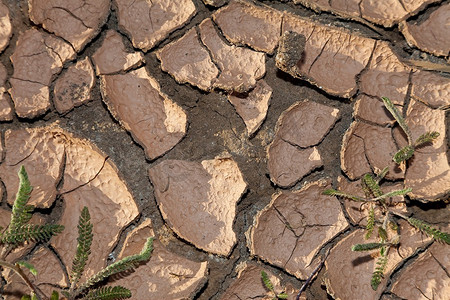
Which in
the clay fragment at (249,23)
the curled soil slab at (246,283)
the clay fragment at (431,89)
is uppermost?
the clay fragment at (249,23)

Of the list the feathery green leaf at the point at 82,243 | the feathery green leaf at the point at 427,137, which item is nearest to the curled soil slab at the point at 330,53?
the feathery green leaf at the point at 427,137

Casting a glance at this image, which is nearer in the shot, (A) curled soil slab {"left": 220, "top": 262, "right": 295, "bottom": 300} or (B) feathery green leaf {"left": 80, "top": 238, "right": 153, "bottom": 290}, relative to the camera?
(B) feathery green leaf {"left": 80, "top": 238, "right": 153, "bottom": 290}

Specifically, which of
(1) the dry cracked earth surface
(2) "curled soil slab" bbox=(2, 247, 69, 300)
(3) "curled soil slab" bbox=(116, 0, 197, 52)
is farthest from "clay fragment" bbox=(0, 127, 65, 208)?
(3) "curled soil slab" bbox=(116, 0, 197, 52)

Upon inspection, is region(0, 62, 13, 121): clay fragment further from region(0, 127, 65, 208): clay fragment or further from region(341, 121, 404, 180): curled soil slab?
region(341, 121, 404, 180): curled soil slab

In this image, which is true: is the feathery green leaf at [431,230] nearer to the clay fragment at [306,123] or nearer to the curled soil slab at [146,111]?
the clay fragment at [306,123]

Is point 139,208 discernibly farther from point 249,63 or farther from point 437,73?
point 437,73

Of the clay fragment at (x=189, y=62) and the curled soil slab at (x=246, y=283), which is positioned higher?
the clay fragment at (x=189, y=62)
